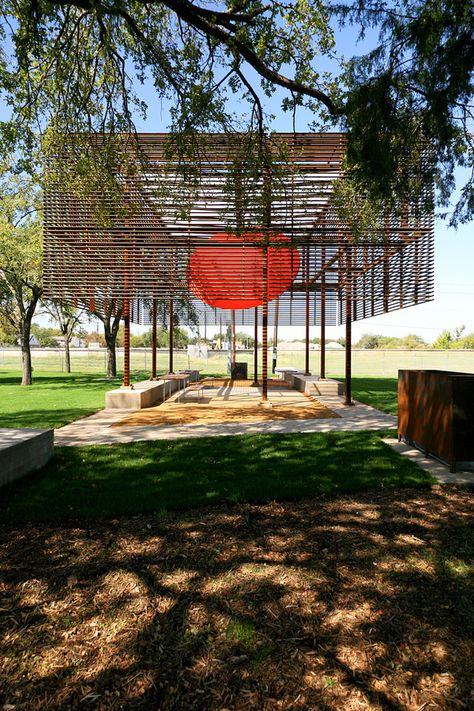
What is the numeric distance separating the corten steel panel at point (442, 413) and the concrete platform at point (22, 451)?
560 cm

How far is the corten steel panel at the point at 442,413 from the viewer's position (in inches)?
214

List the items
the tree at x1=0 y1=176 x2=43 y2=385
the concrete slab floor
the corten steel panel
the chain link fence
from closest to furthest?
the corten steel panel, the concrete slab floor, the tree at x1=0 y1=176 x2=43 y2=385, the chain link fence

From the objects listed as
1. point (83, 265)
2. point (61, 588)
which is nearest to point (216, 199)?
point (83, 265)

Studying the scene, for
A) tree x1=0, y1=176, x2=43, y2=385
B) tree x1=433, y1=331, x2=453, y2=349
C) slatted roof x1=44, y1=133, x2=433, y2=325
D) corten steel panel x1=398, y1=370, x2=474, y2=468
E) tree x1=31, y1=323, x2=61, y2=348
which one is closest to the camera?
corten steel panel x1=398, y1=370, x2=474, y2=468

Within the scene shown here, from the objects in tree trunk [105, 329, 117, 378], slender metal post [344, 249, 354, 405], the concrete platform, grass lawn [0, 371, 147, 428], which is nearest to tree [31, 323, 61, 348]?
tree trunk [105, 329, 117, 378]

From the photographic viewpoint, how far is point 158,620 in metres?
2.49

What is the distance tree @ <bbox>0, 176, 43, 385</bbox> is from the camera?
18.7 metres

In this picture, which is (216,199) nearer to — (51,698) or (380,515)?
(380,515)

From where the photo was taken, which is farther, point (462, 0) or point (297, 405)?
point (297, 405)

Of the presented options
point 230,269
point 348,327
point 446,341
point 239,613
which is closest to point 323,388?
point 348,327

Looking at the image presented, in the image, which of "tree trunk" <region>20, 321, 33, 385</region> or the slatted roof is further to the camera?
"tree trunk" <region>20, 321, 33, 385</region>

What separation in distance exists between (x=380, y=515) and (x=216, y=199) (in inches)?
362

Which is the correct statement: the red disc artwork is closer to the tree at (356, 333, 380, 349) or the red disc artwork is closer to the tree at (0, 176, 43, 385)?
the tree at (0, 176, 43, 385)

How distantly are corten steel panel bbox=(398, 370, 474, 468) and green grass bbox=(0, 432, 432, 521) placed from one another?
50 centimetres
